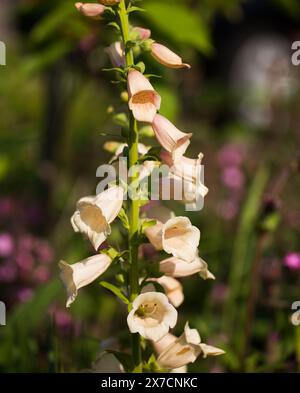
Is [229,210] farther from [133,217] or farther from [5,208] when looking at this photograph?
[133,217]

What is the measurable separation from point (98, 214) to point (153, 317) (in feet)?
0.54

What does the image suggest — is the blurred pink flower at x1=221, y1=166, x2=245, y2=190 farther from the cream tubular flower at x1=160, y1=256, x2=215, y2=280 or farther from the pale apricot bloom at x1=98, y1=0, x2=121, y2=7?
the pale apricot bloom at x1=98, y1=0, x2=121, y2=7

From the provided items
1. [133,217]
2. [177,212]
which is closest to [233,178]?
[177,212]

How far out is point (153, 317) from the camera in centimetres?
100

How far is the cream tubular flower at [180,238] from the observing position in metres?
0.98

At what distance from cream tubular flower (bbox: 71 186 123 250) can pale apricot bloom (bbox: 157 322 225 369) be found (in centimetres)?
18

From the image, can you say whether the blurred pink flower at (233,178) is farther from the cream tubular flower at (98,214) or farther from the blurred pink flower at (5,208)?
the cream tubular flower at (98,214)

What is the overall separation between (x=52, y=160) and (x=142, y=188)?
1.61m

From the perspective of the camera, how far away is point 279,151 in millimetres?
2510

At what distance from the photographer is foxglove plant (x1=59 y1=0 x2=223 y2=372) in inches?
38.8

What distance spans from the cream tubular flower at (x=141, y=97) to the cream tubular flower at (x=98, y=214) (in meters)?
0.11

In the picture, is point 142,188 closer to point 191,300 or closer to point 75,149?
point 191,300
